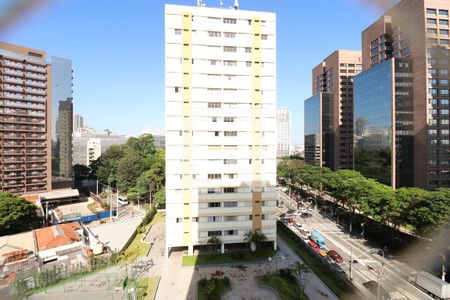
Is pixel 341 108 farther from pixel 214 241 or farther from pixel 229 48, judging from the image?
pixel 214 241

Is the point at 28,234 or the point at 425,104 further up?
the point at 425,104

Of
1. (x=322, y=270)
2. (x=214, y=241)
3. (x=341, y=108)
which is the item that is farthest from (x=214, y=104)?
(x=341, y=108)

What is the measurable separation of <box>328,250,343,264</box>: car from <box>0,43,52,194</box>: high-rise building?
55694 mm

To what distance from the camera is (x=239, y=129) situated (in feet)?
107

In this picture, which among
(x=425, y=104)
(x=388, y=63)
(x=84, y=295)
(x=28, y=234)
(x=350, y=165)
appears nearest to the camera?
(x=84, y=295)

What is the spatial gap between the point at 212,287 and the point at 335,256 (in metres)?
16.2

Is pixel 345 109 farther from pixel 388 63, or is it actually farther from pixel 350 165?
pixel 388 63

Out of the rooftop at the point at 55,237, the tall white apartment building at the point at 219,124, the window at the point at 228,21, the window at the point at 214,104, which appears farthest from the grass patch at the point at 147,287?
the window at the point at 228,21

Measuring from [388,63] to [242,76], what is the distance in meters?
34.5

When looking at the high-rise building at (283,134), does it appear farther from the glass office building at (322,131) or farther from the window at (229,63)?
the window at (229,63)

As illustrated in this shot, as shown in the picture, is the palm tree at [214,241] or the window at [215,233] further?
the window at [215,233]

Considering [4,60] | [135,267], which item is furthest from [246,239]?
[4,60]

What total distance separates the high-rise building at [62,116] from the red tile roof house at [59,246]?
120 feet

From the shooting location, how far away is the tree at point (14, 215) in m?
36.7
